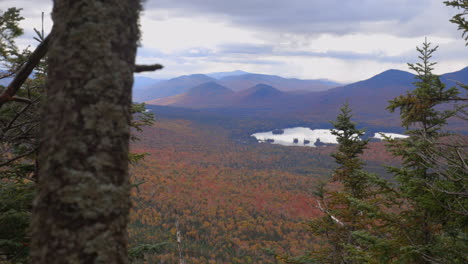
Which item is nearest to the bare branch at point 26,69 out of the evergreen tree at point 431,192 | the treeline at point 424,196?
the treeline at point 424,196

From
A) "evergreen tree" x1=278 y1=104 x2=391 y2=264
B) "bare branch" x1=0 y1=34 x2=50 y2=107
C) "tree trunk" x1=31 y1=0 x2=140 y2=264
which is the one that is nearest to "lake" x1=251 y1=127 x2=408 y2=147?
"evergreen tree" x1=278 y1=104 x2=391 y2=264

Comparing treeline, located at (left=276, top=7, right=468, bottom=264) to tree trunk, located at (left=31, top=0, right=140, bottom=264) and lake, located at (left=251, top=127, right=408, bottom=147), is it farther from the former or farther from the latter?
lake, located at (left=251, top=127, right=408, bottom=147)

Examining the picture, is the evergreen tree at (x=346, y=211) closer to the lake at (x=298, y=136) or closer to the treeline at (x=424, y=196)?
the treeline at (x=424, y=196)

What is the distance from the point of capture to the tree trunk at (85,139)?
1.43 meters

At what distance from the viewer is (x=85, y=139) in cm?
148

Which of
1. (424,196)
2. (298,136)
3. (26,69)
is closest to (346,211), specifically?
(424,196)

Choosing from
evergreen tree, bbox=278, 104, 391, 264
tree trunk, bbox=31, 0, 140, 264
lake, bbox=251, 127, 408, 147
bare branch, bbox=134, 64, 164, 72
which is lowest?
lake, bbox=251, 127, 408, 147

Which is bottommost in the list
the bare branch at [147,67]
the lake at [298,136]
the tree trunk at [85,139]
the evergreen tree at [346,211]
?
the lake at [298,136]

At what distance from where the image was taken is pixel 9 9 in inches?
166

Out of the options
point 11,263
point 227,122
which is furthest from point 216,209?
point 227,122

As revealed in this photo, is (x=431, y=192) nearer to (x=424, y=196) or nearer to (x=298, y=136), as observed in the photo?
(x=424, y=196)

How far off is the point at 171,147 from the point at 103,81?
10576 cm

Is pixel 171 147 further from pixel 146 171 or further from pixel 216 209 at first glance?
pixel 216 209

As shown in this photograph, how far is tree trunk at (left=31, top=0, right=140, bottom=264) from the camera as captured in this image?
1.43 m
